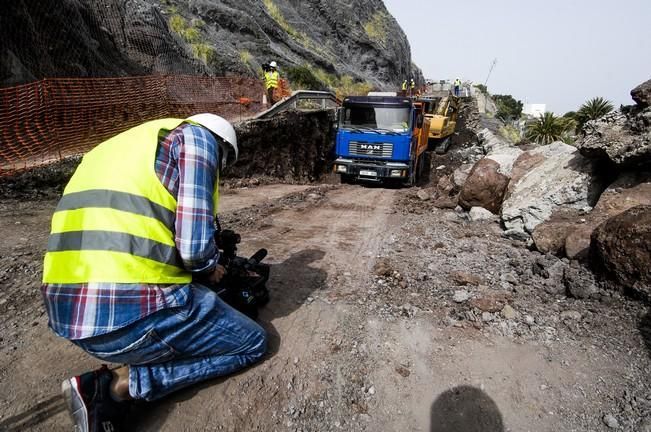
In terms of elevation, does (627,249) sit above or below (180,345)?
above

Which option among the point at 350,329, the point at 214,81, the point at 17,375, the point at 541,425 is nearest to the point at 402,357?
the point at 350,329

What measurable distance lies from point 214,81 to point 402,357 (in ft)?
39.9

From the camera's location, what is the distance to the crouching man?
1901 millimetres

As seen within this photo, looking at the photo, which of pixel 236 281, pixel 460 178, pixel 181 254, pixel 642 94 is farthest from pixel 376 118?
pixel 181 254

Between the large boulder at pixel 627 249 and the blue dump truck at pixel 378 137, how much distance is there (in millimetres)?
6915

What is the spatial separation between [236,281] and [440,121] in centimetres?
1407

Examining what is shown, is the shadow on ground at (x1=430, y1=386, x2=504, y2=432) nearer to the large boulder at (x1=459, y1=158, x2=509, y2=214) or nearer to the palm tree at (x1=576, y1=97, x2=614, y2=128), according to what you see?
the large boulder at (x1=459, y1=158, x2=509, y2=214)

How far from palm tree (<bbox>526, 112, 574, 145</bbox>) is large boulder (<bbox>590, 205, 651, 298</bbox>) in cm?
1674

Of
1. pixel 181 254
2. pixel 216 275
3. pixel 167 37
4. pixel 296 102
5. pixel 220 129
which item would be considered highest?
pixel 167 37

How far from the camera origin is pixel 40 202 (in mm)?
6039

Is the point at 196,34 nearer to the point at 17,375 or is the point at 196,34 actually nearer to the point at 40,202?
the point at 40,202

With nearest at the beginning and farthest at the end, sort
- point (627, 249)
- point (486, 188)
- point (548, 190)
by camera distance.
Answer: point (627, 249), point (548, 190), point (486, 188)

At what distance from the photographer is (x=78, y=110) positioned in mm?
7906

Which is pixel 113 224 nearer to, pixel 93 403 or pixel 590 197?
pixel 93 403
